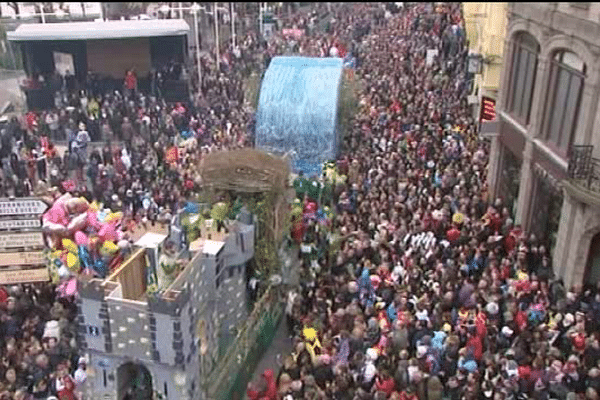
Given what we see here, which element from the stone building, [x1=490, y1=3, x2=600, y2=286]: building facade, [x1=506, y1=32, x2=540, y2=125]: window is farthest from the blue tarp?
the stone building

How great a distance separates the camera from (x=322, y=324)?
45.5 ft

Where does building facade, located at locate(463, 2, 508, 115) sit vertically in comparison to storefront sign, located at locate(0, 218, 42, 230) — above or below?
above

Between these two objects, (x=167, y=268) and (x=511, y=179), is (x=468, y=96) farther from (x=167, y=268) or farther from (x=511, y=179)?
(x=167, y=268)

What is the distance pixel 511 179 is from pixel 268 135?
7.95 m

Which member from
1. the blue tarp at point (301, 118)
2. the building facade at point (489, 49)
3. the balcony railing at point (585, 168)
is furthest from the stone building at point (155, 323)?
the building facade at point (489, 49)

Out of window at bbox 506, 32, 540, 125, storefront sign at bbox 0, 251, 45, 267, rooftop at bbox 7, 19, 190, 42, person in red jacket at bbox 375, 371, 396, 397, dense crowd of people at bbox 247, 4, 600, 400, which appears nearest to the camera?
person in red jacket at bbox 375, 371, 396, 397

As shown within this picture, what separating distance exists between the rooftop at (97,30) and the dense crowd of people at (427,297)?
381 inches

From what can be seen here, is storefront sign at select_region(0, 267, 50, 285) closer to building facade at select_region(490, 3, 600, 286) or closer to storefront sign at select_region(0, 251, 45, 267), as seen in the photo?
storefront sign at select_region(0, 251, 45, 267)

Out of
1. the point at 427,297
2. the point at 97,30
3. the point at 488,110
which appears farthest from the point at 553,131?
the point at 97,30

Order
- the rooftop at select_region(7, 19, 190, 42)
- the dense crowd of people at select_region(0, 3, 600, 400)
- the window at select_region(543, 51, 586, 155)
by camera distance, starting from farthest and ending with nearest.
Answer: the rooftop at select_region(7, 19, 190, 42), the window at select_region(543, 51, 586, 155), the dense crowd of people at select_region(0, 3, 600, 400)

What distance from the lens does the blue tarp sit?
23281mm

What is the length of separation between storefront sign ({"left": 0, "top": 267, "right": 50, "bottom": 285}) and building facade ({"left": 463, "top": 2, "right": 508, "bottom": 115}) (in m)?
15.5

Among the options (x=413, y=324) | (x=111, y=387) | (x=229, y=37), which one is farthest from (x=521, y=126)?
(x=229, y=37)

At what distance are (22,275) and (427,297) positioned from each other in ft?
26.5
